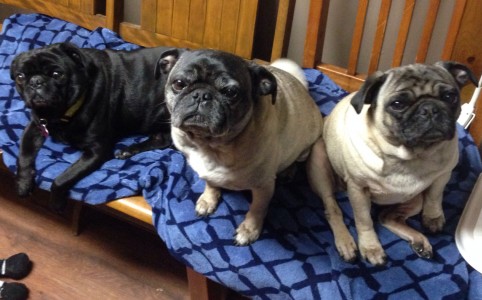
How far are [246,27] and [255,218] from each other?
38.7 inches

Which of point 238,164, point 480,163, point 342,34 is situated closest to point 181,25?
point 342,34

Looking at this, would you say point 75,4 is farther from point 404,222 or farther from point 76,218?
point 404,222

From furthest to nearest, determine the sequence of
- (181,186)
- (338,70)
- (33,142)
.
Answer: (338,70) → (33,142) → (181,186)

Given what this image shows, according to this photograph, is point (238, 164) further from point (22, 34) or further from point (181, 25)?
point (22, 34)

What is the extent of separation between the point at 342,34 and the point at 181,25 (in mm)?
741

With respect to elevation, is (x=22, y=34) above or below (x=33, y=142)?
above

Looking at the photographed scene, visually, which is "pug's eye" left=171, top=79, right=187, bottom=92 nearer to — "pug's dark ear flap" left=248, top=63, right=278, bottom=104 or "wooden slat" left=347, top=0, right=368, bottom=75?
"pug's dark ear flap" left=248, top=63, right=278, bottom=104

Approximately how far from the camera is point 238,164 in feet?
4.75

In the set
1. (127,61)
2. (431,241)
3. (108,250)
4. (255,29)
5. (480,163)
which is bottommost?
(108,250)

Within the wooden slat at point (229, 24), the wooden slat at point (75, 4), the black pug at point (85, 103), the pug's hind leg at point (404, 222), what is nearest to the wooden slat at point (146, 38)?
the wooden slat at point (229, 24)

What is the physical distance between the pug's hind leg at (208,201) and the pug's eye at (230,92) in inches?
14.7

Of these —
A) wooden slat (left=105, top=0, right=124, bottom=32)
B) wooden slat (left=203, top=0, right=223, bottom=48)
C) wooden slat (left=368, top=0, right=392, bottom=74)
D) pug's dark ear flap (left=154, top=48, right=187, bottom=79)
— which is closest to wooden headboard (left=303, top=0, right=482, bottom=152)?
wooden slat (left=368, top=0, right=392, bottom=74)

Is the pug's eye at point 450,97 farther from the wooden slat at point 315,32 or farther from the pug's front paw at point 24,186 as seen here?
the pug's front paw at point 24,186

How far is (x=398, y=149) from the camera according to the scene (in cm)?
136
